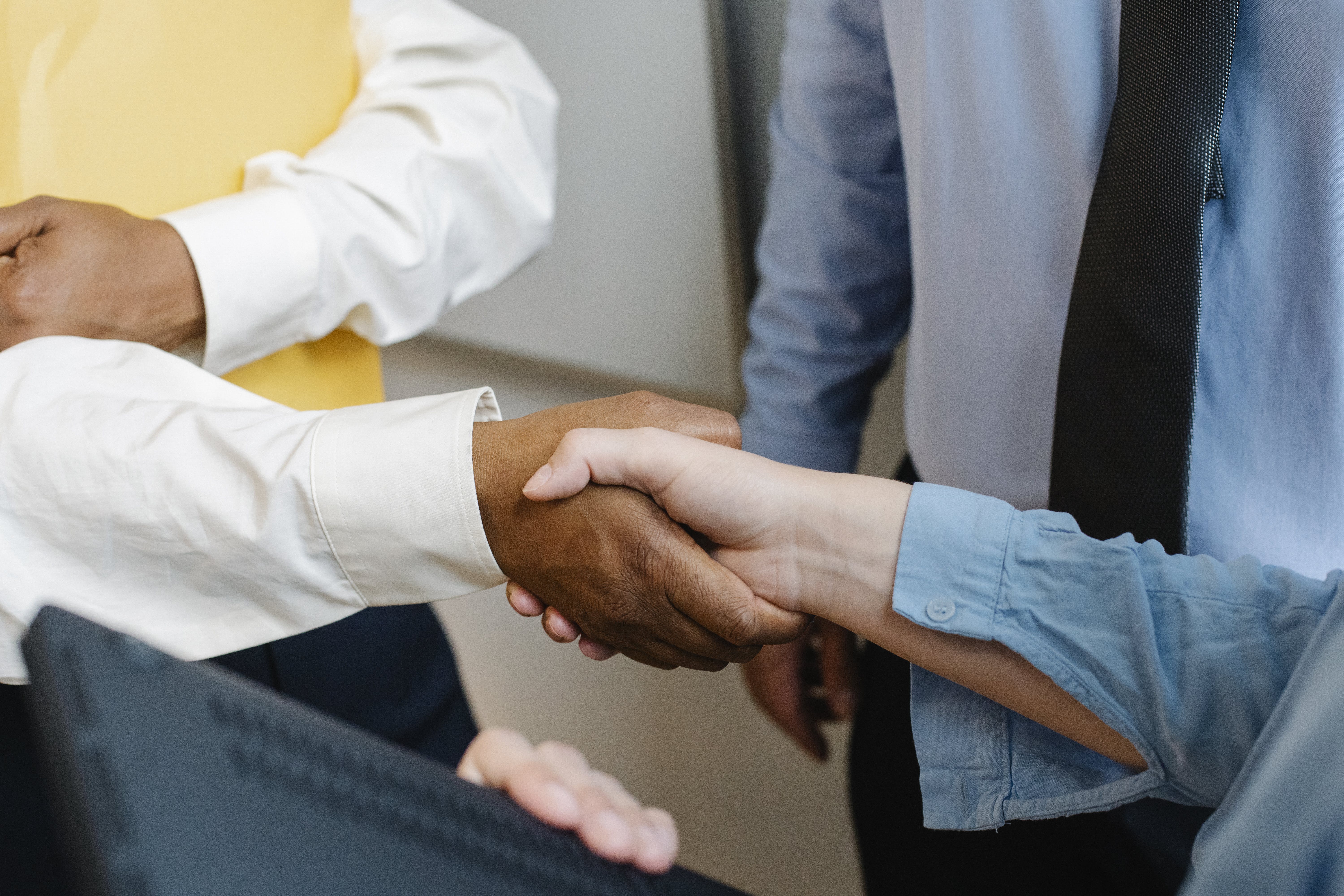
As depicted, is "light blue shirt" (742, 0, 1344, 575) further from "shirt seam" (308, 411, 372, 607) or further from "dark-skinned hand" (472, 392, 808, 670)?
"shirt seam" (308, 411, 372, 607)

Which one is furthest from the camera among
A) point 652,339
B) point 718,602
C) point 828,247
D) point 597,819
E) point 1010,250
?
point 652,339

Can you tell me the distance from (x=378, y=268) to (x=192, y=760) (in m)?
0.55

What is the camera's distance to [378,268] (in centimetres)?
73

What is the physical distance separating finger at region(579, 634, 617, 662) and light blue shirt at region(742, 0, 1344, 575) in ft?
1.00

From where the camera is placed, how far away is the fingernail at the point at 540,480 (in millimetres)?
525

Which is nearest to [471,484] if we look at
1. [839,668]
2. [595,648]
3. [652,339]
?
[595,648]

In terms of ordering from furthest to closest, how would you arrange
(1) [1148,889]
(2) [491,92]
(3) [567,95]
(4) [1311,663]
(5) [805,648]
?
(3) [567,95], (5) [805,648], (2) [491,92], (1) [1148,889], (4) [1311,663]

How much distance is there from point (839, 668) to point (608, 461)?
50 centimetres

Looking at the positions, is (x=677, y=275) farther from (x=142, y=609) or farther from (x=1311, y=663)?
(x=1311, y=663)

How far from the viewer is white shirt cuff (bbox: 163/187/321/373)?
623mm

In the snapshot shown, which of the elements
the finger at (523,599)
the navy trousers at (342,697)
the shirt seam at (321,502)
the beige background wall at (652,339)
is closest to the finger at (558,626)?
the finger at (523,599)

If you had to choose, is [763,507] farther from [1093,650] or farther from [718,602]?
[1093,650]

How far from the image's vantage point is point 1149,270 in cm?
51

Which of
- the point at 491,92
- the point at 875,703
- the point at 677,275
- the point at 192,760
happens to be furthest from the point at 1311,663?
the point at 677,275
